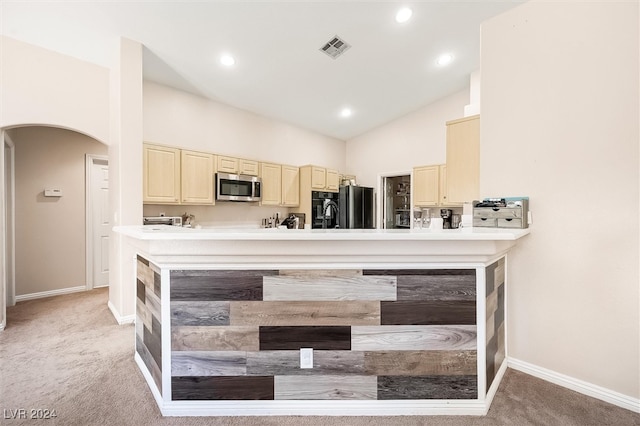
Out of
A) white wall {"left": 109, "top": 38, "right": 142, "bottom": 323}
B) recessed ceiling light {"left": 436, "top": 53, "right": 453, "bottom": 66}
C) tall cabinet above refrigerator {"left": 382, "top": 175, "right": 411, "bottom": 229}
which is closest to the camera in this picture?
white wall {"left": 109, "top": 38, "right": 142, "bottom": 323}

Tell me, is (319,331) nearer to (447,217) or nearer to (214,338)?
(214,338)

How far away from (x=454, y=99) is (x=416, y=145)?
99 centimetres

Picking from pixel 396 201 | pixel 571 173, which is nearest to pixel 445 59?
pixel 571 173

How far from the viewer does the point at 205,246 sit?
5.16 feet

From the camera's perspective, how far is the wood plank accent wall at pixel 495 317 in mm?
1818

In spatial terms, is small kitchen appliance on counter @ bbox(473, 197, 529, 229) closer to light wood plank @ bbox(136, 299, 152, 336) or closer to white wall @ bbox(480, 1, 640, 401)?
white wall @ bbox(480, 1, 640, 401)

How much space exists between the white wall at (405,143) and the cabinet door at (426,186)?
1.02 feet

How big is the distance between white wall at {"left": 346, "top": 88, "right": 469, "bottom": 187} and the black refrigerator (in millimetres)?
451

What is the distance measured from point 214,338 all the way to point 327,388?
694 millimetres

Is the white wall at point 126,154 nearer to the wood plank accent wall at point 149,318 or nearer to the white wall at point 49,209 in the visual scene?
the wood plank accent wall at point 149,318

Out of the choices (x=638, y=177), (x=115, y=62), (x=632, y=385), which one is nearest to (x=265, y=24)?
(x=115, y=62)

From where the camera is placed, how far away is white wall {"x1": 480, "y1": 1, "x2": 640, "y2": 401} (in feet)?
5.95

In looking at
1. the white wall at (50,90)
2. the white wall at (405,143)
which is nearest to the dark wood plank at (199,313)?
the white wall at (50,90)

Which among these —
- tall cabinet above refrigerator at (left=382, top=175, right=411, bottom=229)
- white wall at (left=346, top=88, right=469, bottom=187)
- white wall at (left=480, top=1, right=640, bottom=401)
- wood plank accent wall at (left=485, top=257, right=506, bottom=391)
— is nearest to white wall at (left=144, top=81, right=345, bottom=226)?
white wall at (left=346, top=88, right=469, bottom=187)
